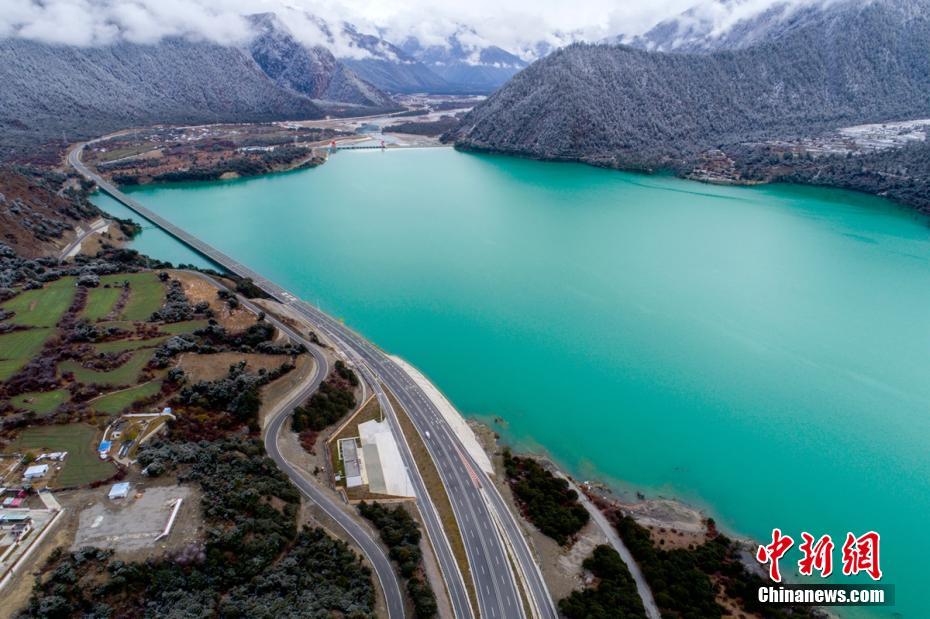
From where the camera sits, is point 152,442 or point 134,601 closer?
point 134,601

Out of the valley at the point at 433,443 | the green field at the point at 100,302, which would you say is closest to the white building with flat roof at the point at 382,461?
the valley at the point at 433,443

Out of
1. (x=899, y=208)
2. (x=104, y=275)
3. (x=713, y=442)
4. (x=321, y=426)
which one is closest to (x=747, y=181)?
(x=899, y=208)

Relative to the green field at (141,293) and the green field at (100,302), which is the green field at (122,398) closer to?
the green field at (141,293)

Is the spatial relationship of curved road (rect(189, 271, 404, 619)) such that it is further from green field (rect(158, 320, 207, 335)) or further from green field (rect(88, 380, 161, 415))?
green field (rect(158, 320, 207, 335))

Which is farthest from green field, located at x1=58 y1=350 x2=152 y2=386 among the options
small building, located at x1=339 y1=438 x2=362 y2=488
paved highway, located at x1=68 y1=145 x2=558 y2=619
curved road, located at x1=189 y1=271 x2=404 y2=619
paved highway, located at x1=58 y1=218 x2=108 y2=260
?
paved highway, located at x1=58 y1=218 x2=108 y2=260

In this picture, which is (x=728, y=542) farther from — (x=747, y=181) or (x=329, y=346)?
(x=747, y=181)

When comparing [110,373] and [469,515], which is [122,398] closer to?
[110,373]
